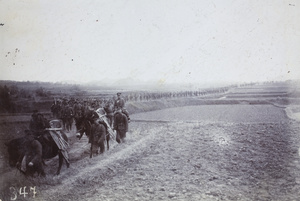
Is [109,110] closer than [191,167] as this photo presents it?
No

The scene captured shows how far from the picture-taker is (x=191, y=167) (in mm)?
6430

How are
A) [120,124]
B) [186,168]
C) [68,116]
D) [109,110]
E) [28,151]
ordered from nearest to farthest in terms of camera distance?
[28,151]
[186,168]
[68,116]
[109,110]
[120,124]

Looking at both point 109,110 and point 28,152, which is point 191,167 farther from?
point 28,152

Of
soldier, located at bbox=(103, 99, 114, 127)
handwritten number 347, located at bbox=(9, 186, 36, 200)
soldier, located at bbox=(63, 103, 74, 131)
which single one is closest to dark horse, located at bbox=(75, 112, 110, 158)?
soldier, located at bbox=(63, 103, 74, 131)

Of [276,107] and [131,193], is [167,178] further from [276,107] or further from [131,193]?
[276,107]

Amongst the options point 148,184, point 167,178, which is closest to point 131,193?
point 148,184

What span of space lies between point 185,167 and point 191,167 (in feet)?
0.47

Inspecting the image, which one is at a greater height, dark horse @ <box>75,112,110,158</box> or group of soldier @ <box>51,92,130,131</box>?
group of soldier @ <box>51,92,130,131</box>

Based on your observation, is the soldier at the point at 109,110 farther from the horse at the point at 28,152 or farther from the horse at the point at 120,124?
the horse at the point at 28,152

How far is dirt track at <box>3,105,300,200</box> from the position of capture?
18.1 feet

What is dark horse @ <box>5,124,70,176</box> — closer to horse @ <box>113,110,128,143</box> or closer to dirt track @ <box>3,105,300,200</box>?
dirt track @ <box>3,105,300,200</box>

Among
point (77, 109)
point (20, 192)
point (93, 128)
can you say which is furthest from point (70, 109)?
point (20, 192)

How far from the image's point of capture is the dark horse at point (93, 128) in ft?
22.0

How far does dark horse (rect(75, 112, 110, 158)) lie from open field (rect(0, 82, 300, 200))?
260mm
